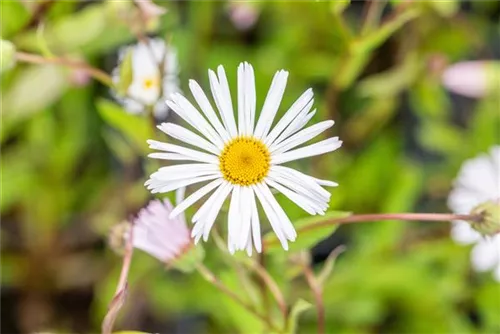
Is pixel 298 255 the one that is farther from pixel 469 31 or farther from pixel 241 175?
pixel 469 31

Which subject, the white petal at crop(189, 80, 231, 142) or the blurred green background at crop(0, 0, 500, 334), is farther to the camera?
the blurred green background at crop(0, 0, 500, 334)

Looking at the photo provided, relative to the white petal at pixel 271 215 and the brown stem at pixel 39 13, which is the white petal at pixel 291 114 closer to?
the white petal at pixel 271 215

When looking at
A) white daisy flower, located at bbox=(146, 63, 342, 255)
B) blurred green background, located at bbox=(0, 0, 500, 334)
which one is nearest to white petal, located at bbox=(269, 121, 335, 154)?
white daisy flower, located at bbox=(146, 63, 342, 255)

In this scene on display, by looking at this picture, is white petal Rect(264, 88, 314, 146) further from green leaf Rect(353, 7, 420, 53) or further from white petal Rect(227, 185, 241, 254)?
green leaf Rect(353, 7, 420, 53)

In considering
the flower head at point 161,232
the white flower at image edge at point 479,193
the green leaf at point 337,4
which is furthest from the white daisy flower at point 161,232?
the white flower at image edge at point 479,193

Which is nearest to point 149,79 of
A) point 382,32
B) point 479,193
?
point 382,32

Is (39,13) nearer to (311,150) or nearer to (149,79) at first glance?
(149,79)
